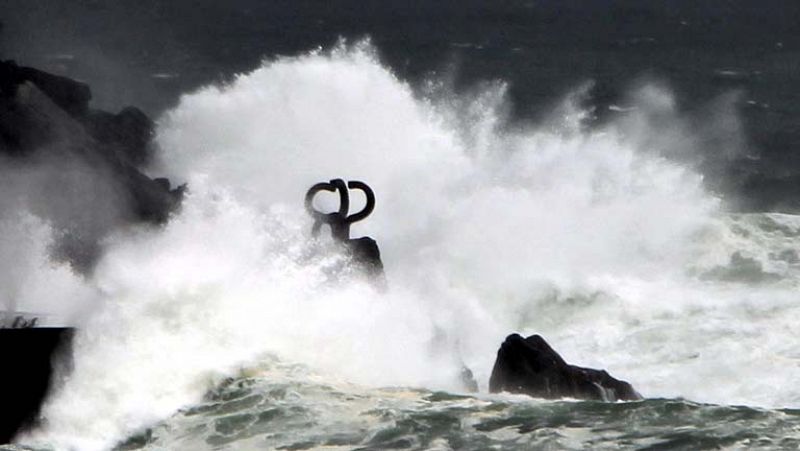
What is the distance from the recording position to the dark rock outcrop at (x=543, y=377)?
26.6 meters

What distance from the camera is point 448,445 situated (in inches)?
938

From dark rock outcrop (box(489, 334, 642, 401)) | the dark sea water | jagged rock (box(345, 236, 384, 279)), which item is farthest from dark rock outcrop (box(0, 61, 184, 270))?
the dark sea water

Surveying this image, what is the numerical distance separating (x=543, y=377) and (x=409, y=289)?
28.4 feet

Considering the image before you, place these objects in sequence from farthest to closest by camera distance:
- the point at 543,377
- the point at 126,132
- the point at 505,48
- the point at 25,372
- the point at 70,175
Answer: the point at 505,48
the point at 126,132
the point at 70,175
the point at 543,377
the point at 25,372

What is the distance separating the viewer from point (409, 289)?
115 ft

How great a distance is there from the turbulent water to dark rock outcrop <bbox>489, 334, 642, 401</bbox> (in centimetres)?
93

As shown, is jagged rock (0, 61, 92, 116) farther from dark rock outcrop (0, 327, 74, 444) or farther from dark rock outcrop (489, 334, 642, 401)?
dark rock outcrop (489, 334, 642, 401)

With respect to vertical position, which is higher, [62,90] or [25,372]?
[62,90]

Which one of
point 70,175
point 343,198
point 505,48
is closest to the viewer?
point 343,198

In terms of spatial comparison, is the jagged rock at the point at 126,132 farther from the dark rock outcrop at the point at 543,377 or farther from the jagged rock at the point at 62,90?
the dark rock outcrop at the point at 543,377

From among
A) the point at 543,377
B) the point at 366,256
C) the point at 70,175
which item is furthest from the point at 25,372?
the point at 70,175

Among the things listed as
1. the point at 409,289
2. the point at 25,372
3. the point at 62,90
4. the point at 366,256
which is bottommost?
the point at 25,372

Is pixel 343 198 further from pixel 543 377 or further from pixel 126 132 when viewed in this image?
pixel 126 132

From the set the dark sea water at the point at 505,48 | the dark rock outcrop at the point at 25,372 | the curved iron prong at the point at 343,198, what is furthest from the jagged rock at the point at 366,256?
the dark sea water at the point at 505,48
